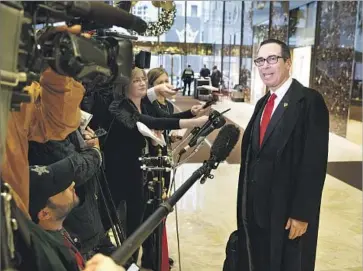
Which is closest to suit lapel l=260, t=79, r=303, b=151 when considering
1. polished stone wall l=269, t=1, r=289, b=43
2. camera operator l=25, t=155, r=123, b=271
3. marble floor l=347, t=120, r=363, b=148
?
camera operator l=25, t=155, r=123, b=271

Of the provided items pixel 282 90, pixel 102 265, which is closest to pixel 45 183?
pixel 102 265

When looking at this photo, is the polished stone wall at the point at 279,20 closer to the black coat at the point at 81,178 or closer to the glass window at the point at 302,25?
the glass window at the point at 302,25

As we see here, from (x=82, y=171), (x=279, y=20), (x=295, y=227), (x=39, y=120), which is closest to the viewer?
(x=39, y=120)

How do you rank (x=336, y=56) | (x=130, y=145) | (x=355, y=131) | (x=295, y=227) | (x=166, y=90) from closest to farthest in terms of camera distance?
(x=295, y=227) < (x=130, y=145) < (x=166, y=90) < (x=355, y=131) < (x=336, y=56)

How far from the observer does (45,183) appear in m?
1.18

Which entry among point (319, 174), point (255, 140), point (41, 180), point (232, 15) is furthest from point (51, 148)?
point (232, 15)

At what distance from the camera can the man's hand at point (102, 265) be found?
70 cm

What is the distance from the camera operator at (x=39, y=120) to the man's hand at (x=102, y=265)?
188mm

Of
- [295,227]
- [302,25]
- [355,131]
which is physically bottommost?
[355,131]

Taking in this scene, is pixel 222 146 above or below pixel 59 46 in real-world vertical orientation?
below

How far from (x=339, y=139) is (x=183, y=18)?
1125cm

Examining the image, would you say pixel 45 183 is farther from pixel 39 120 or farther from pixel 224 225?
pixel 224 225

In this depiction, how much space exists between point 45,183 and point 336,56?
824 centimetres

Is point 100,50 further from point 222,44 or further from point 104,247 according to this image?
point 222,44
